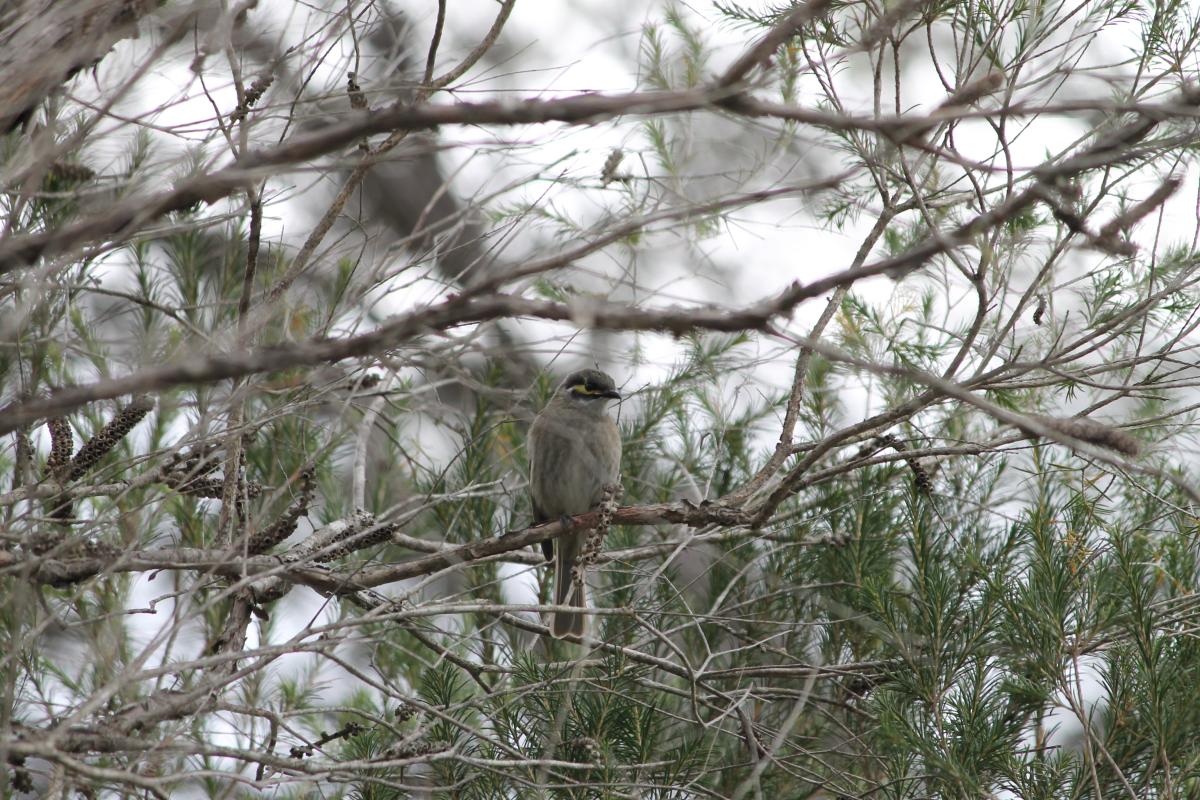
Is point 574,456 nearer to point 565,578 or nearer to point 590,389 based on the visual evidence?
point 590,389

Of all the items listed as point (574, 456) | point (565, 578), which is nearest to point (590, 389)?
point (574, 456)

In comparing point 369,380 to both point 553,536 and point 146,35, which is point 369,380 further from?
point 146,35

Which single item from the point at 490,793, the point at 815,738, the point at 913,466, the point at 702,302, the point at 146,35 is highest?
the point at 146,35

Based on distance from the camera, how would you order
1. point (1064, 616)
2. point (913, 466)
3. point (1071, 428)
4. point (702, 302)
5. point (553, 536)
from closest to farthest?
1. point (1071, 428)
2. point (702, 302)
3. point (1064, 616)
4. point (913, 466)
5. point (553, 536)

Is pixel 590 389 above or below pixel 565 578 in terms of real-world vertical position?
above

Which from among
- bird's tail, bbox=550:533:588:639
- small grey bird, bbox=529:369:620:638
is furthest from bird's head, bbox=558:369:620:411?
bird's tail, bbox=550:533:588:639

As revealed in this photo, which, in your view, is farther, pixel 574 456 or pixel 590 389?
pixel 590 389

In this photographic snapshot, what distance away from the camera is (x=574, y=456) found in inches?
249

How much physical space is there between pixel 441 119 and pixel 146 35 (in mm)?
1698

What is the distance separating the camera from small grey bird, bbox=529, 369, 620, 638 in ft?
19.1

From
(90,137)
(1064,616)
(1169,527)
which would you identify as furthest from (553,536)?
(1169,527)

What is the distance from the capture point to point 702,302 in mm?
2346

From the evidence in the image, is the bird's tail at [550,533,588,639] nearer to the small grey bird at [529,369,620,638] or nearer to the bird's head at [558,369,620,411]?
the small grey bird at [529,369,620,638]

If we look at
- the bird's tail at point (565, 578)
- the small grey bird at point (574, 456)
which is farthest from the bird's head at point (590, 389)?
the bird's tail at point (565, 578)
